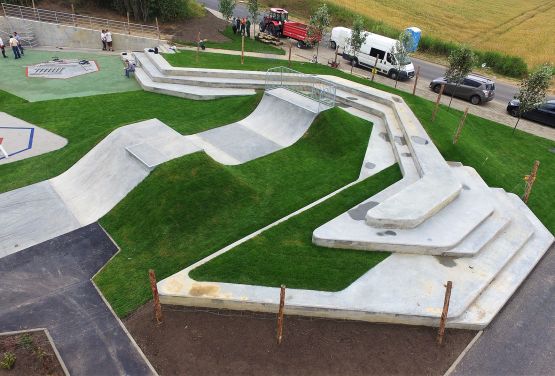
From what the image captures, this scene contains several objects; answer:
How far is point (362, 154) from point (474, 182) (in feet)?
15.2

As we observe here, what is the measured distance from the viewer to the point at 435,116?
21422mm

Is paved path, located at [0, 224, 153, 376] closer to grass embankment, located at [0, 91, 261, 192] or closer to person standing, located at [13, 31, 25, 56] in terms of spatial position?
grass embankment, located at [0, 91, 261, 192]

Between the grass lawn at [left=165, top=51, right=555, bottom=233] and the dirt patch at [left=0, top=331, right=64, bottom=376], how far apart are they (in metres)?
16.6

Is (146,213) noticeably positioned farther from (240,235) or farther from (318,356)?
(318,356)

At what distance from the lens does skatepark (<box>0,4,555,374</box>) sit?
10.0m

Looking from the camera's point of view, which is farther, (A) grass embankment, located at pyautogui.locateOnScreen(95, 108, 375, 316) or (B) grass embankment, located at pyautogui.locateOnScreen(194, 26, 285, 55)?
(B) grass embankment, located at pyautogui.locateOnScreen(194, 26, 285, 55)

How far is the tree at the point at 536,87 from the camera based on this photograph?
19.0m

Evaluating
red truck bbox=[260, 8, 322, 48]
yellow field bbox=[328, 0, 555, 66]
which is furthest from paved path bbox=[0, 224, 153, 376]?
yellow field bbox=[328, 0, 555, 66]

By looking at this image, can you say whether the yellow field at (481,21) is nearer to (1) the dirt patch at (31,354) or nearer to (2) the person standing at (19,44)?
(2) the person standing at (19,44)

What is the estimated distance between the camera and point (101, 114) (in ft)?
68.6

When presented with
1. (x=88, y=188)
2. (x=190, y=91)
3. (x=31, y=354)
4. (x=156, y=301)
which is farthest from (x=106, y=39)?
(x=31, y=354)

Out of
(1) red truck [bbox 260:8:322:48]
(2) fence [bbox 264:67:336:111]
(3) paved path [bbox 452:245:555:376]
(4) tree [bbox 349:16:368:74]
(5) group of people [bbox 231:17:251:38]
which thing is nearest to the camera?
(3) paved path [bbox 452:245:555:376]

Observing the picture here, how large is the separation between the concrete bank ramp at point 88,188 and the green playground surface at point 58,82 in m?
10.0

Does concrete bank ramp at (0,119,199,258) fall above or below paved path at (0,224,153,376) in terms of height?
above
